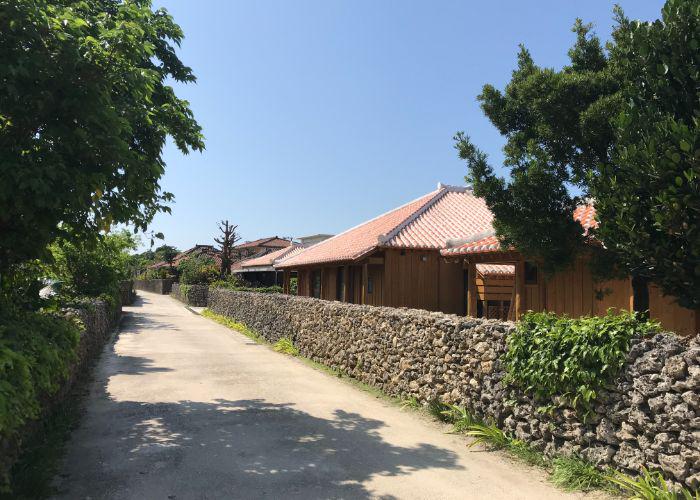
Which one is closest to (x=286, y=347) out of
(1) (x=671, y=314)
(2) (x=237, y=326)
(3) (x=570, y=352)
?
(2) (x=237, y=326)

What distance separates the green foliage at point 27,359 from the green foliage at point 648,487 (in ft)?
16.8

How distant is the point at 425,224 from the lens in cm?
1875

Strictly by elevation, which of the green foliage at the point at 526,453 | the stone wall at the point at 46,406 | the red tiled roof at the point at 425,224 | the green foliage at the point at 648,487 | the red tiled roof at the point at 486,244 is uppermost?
the red tiled roof at the point at 425,224

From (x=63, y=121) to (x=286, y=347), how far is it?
1081 cm

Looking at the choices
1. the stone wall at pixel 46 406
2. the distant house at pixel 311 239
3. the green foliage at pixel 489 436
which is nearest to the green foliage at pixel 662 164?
the green foliage at pixel 489 436

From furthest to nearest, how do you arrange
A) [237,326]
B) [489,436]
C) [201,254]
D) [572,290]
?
[201,254] → [237,326] → [572,290] → [489,436]

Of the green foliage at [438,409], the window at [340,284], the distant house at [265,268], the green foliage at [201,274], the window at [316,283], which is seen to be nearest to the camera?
the green foliage at [438,409]

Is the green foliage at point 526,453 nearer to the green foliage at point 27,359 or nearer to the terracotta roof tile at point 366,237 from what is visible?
the green foliage at point 27,359

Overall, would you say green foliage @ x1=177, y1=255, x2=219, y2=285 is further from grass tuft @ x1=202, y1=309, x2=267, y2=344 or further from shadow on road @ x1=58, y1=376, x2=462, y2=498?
shadow on road @ x1=58, y1=376, x2=462, y2=498

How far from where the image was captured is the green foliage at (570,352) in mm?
5027

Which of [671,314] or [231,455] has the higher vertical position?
[671,314]

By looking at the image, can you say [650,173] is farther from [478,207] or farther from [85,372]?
[478,207]

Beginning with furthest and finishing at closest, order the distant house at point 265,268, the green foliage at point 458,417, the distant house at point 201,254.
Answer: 1. the distant house at point 201,254
2. the distant house at point 265,268
3. the green foliage at point 458,417

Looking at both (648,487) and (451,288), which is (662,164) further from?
(451,288)
